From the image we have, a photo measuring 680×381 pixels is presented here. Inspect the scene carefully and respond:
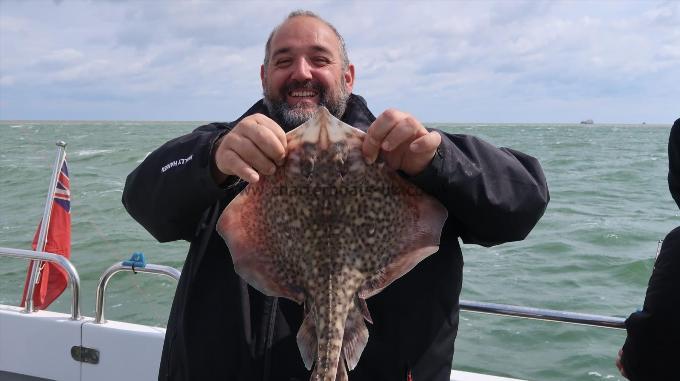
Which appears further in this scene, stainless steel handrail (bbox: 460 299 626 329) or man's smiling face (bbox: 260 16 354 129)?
stainless steel handrail (bbox: 460 299 626 329)

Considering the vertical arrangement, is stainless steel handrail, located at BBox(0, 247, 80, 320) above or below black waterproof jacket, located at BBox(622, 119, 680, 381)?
below

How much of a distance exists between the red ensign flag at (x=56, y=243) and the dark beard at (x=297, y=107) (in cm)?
339

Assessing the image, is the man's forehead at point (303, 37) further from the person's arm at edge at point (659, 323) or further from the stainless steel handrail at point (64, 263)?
the stainless steel handrail at point (64, 263)

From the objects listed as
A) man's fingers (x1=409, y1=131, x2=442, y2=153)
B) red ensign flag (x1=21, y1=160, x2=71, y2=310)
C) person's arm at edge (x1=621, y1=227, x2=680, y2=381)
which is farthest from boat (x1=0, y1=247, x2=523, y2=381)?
person's arm at edge (x1=621, y1=227, x2=680, y2=381)

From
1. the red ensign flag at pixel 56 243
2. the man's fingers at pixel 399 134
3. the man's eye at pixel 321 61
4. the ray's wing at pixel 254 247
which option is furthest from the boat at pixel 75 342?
the man's fingers at pixel 399 134

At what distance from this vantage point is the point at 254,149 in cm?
192

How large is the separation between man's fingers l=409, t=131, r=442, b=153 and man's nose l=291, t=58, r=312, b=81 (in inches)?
32.5

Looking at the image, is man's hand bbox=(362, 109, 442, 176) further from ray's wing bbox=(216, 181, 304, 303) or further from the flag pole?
the flag pole

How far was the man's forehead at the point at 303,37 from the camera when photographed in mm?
2668

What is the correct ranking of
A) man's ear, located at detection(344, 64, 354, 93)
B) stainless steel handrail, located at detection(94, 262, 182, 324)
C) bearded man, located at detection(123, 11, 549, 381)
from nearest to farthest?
1. bearded man, located at detection(123, 11, 549, 381)
2. man's ear, located at detection(344, 64, 354, 93)
3. stainless steel handrail, located at detection(94, 262, 182, 324)

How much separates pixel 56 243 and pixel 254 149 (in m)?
4.23

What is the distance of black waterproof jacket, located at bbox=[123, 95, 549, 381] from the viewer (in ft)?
7.32

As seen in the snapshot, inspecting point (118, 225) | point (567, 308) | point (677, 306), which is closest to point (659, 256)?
point (677, 306)

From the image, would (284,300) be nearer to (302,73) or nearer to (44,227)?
(302,73)
